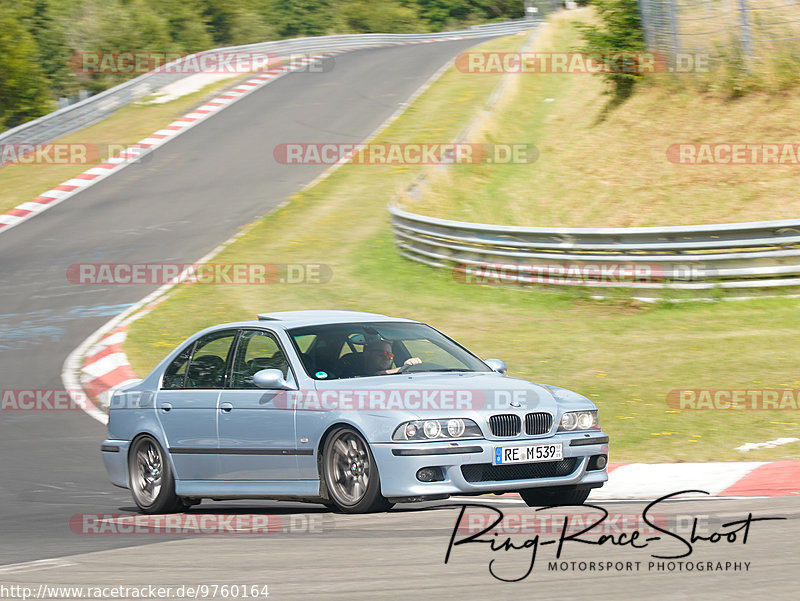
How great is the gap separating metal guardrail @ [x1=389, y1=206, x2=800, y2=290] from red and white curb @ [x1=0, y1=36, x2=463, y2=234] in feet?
40.7

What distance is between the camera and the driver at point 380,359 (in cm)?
833

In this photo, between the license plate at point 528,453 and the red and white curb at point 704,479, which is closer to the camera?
the license plate at point 528,453

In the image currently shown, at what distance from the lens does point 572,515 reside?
7.45m

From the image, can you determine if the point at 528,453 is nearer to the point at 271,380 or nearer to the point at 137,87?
the point at 271,380

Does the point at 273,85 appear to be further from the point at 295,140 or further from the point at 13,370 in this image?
the point at 13,370

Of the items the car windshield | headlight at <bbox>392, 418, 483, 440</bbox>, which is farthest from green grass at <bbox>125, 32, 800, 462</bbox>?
headlight at <bbox>392, 418, 483, 440</bbox>

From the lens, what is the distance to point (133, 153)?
31.8 meters

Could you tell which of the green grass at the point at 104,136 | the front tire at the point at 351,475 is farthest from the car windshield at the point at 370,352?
the green grass at the point at 104,136

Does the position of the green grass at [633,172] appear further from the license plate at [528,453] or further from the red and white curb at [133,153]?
the license plate at [528,453]

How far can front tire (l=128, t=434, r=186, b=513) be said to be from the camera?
8859 mm

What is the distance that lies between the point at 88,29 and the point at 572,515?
2117 inches

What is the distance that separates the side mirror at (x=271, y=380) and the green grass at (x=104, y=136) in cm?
2109

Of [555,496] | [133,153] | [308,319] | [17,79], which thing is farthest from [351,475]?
[17,79]

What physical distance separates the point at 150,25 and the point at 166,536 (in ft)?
182
